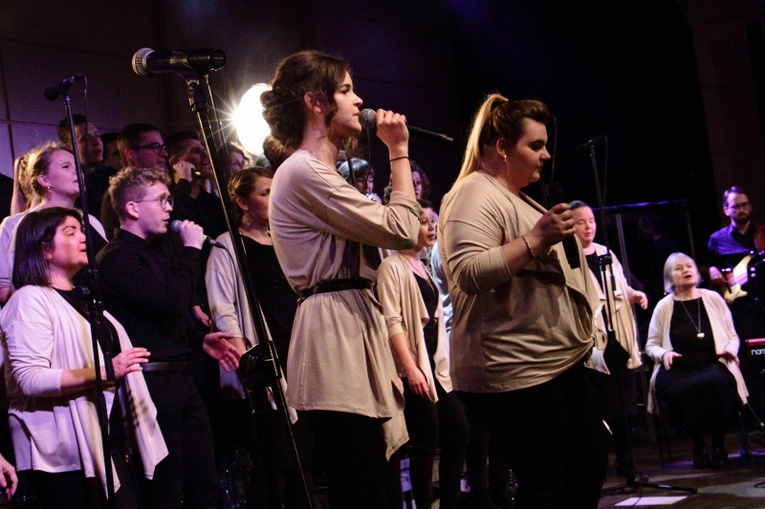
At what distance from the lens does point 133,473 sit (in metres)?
3.26

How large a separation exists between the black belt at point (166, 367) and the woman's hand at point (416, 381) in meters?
1.03

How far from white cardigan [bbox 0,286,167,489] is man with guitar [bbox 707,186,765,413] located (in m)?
5.17

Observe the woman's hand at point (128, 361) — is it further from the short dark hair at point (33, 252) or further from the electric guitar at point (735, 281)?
the electric guitar at point (735, 281)

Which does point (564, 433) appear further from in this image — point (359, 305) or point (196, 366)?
point (196, 366)

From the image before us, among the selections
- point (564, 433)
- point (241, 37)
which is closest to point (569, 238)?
point (564, 433)

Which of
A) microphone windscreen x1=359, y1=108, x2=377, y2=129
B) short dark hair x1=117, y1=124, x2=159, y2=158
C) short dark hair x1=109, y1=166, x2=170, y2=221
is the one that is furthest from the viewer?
short dark hair x1=117, y1=124, x2=159, y2=158

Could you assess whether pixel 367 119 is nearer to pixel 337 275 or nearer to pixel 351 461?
pixel 337 275

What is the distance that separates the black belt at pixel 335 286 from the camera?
Answer: 224cm

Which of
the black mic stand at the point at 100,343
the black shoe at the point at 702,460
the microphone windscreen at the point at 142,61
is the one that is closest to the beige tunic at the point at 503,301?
the microphone windscreen at the point at 142,61

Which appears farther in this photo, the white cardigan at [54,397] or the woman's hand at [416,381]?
the woman's hand at [416,381]

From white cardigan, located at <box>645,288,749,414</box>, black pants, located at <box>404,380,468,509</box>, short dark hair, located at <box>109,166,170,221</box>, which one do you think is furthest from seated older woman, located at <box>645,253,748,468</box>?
short dark hair, located at <box>109,166,170,221</box>

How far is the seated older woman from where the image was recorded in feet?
20.6

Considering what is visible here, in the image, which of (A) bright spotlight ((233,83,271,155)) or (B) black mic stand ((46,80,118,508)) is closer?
(B) black mic stand ((46,80,118,508))

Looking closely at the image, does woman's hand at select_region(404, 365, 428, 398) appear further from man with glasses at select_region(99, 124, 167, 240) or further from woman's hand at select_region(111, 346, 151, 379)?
man with glasses at select_region(99, 124, 167, 240)
